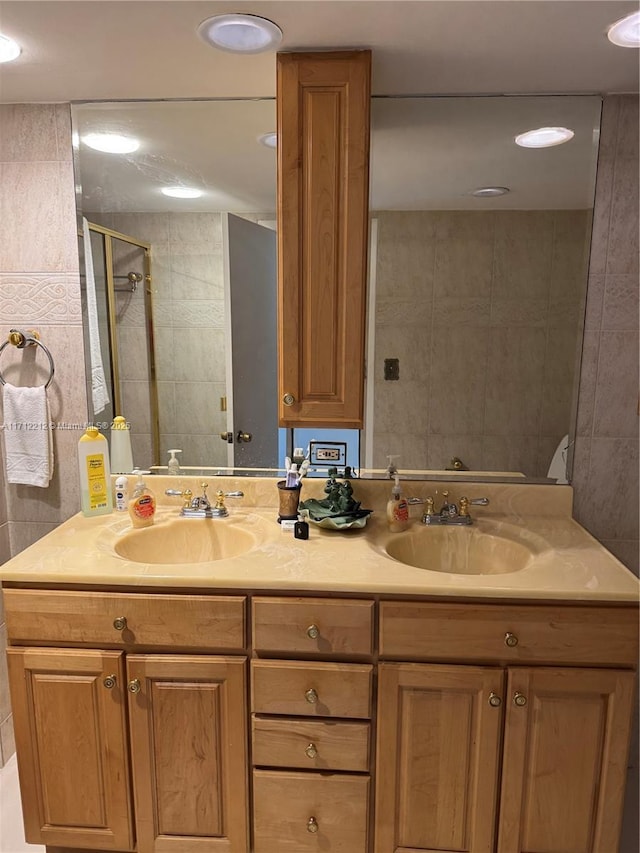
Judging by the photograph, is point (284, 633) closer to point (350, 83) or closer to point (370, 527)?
point (370, 527)

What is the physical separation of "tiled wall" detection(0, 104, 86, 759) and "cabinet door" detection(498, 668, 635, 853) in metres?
1.51

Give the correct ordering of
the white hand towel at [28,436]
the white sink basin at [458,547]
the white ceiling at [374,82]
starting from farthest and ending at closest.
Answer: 1. the white hand towel at [28,436]
2. the white sink basin at [458,547]
3. the white ceiling at [374,82]

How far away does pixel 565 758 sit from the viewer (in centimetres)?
136

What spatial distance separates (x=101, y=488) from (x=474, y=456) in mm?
1186

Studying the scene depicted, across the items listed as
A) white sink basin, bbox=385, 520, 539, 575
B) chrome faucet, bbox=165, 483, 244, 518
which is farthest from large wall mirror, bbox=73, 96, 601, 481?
white sink basin, bbox=385, 520, 539, 575

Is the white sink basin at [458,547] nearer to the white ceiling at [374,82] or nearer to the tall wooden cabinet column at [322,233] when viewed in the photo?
the tall wooden cabinet column at [322,233]

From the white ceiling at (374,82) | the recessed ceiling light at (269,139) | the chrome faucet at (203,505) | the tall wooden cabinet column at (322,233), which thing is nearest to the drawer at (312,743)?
the chrome faucet at (203,505)

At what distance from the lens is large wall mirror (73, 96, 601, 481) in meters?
1.67

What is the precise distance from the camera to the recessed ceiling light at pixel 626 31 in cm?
121

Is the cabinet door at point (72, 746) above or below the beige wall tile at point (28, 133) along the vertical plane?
below

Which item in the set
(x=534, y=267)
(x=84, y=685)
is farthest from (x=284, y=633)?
(x=534, y=267)

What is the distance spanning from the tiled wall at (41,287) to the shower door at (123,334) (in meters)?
0.05

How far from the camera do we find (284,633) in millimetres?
1360

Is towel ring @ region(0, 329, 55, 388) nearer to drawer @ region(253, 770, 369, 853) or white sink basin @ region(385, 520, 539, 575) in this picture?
white sink basin @ region(385, 520, 539, 575)
